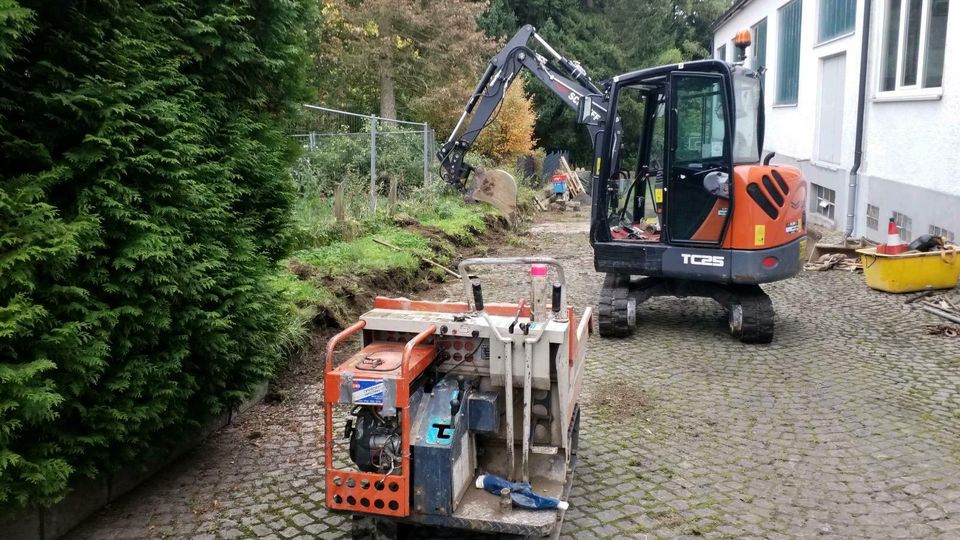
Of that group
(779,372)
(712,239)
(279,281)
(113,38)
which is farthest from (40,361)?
(712,239)

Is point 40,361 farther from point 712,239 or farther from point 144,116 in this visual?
point 712,239

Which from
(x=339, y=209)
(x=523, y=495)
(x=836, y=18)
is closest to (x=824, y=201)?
(x=836, y=18)

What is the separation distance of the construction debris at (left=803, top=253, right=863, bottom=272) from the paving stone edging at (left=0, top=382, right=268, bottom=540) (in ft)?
31.3

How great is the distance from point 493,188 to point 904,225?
8.49 metres

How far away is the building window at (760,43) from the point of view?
23.0 m

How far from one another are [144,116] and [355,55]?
77.2ft

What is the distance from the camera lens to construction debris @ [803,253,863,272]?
11.6 m

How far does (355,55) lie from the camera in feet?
87.0

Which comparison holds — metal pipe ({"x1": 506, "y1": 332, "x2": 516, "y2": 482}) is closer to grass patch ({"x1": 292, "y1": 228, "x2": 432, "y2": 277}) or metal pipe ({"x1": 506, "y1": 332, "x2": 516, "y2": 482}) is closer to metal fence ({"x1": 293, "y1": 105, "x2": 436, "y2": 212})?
grass patch ({"x1": 292, "y1": 228, "x2": 432, "y2": 277})

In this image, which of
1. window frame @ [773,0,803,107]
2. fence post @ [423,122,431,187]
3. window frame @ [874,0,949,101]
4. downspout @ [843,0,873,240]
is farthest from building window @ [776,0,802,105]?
fence post @ [423,122,431,187]

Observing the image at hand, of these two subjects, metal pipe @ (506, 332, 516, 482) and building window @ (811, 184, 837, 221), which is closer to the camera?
metal pipe @ (506, 332, 516, 482)

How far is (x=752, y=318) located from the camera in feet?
25.5

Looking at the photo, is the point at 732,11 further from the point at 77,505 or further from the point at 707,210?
the point at 77,505

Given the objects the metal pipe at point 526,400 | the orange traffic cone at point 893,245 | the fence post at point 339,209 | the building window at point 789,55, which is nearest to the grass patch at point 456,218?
the fence post at point 339,209
